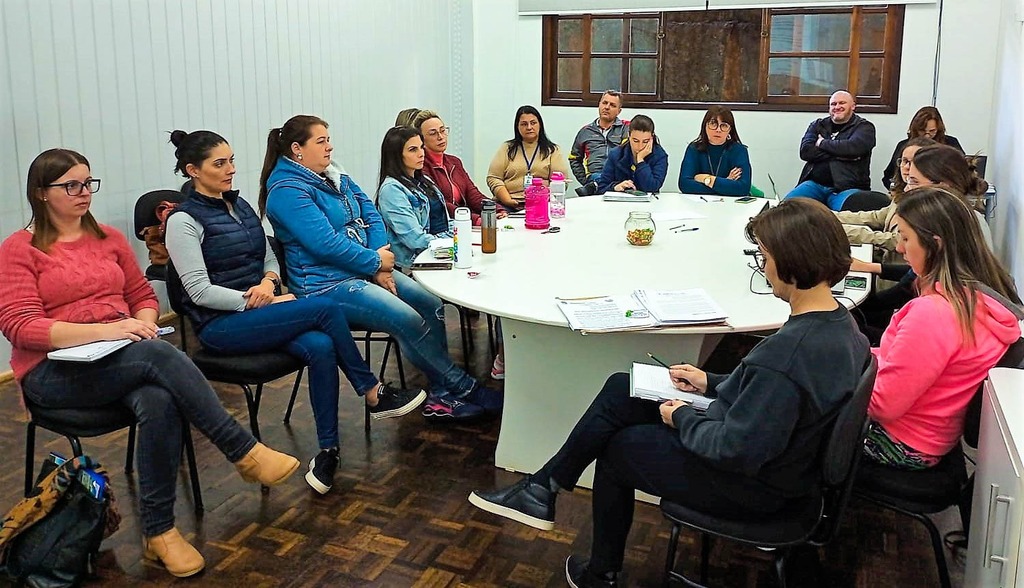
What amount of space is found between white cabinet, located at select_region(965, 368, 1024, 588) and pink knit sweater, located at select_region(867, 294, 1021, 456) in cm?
10

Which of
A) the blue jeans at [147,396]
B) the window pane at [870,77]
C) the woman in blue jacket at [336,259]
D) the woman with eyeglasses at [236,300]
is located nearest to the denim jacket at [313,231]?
the woman in blue jacket at [336,259]

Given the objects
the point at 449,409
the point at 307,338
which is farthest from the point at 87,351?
the point at 449,409

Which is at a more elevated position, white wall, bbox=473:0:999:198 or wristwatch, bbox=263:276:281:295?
white wall, bbox=473:0:999:198

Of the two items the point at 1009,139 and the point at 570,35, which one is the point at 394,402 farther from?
the point at 570,35

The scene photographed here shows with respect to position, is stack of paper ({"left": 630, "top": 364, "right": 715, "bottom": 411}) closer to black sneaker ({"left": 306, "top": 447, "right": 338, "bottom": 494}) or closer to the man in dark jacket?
black sneaker ({"left": 306, "top": 447, "right": 338, "bottom": 494})

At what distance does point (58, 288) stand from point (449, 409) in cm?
150

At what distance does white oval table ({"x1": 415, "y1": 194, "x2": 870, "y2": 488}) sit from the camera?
2816mm

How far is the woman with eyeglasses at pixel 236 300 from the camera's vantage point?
3.01 m

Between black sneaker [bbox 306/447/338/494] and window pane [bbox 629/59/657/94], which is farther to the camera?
window pane [bbox 629/59/657/94]

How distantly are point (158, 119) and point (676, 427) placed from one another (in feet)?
12.3

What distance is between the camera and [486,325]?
4977 mm

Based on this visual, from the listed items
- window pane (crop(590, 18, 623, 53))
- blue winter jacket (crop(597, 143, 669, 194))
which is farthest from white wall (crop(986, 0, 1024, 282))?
window pane (crop(590, 18, 623, 53))

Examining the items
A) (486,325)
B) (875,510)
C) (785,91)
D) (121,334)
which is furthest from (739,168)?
(121,334)

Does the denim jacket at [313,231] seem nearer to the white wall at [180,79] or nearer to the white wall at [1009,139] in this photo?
the white wall at [180,79]
